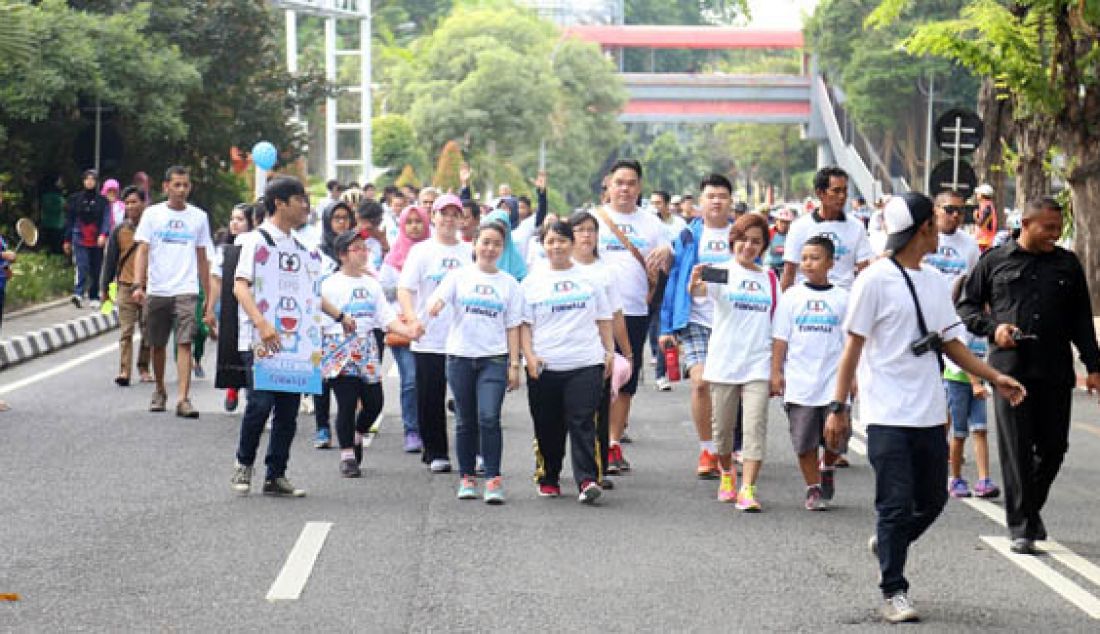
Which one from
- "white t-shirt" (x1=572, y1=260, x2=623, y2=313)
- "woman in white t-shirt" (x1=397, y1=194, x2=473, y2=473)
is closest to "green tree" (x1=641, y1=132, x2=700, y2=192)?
"woman in white t-shirt" (x1=397, y1=194, x2=473, y2=473)

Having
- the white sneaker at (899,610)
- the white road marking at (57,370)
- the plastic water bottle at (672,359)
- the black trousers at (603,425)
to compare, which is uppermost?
the plastic water bottle at (672,359)

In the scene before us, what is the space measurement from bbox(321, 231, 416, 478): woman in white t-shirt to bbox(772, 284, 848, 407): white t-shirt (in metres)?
2.27

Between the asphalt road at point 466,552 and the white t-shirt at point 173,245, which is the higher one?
the white t-shirt at point 173,245

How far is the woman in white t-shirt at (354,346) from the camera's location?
459 inches

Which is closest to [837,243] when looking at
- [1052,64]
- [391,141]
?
[1052,64]

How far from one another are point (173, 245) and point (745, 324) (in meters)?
5.73

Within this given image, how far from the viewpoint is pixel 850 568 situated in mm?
8758

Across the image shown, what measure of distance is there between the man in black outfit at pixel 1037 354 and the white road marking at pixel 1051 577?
0.13 metres

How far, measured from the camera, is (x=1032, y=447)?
9.29m

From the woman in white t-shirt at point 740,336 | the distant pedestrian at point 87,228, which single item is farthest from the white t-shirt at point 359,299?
the distant pedestrian at point 87,228

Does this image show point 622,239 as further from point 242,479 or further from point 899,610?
point 899,610

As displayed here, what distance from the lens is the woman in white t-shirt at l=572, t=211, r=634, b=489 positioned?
10.8 m

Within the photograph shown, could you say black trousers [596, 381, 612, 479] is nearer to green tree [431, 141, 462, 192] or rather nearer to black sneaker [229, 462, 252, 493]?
black sneaker [229, 462, 252, 493]

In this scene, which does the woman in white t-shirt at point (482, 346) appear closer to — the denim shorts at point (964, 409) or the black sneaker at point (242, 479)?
the black sneaker at point (242, 479)
